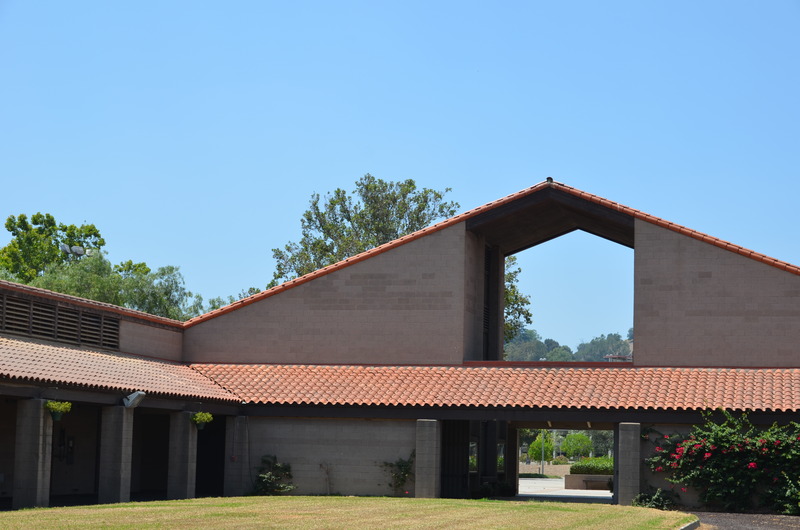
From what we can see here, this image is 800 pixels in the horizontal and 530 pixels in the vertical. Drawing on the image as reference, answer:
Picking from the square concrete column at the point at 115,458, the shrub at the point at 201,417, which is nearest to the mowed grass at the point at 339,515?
the square concrete column at the point at 115,458

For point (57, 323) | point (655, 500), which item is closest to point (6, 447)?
point (57, 323)

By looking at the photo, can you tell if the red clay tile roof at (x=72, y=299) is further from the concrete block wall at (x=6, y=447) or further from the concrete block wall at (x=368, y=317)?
the concrete block wall at (x=6, y=447)

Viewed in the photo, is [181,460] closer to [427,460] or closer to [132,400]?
[132,400]

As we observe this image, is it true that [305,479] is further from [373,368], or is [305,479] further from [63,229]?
[63,229]

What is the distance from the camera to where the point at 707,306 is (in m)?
35.2

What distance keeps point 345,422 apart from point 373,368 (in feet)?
9.00

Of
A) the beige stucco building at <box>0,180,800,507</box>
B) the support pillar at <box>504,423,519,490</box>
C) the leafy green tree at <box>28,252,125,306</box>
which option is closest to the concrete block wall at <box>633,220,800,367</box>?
the beige stucco building at <box>0,180,800,507</box>

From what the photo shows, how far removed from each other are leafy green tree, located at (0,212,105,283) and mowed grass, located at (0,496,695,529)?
58.1 metres

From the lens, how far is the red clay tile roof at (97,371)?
27031 millimetres

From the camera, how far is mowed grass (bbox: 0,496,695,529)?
22.1 m

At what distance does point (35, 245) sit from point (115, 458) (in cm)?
5969

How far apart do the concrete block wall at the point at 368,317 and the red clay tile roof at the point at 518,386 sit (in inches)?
24.2

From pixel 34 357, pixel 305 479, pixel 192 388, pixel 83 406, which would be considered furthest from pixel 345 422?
pixel 34 357

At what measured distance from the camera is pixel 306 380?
36312 millimetres
